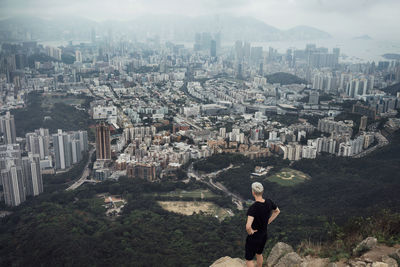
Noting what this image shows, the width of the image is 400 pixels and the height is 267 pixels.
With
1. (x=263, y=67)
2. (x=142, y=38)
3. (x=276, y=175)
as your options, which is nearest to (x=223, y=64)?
(x=263, y=67)

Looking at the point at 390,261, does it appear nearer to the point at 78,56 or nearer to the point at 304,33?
the point at 78,56

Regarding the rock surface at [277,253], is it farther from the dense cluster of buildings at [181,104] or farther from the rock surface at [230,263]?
the dense cluster of buildings at [181,104]

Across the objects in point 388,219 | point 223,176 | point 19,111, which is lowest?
point 223,176

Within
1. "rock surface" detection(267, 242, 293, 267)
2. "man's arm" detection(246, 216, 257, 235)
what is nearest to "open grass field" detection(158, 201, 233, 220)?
"rock surface" detection(267, 242, 293, 267)

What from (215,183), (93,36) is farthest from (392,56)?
(93,36)

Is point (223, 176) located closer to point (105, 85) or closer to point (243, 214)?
point (243, 214)

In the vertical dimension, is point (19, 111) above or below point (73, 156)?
above
